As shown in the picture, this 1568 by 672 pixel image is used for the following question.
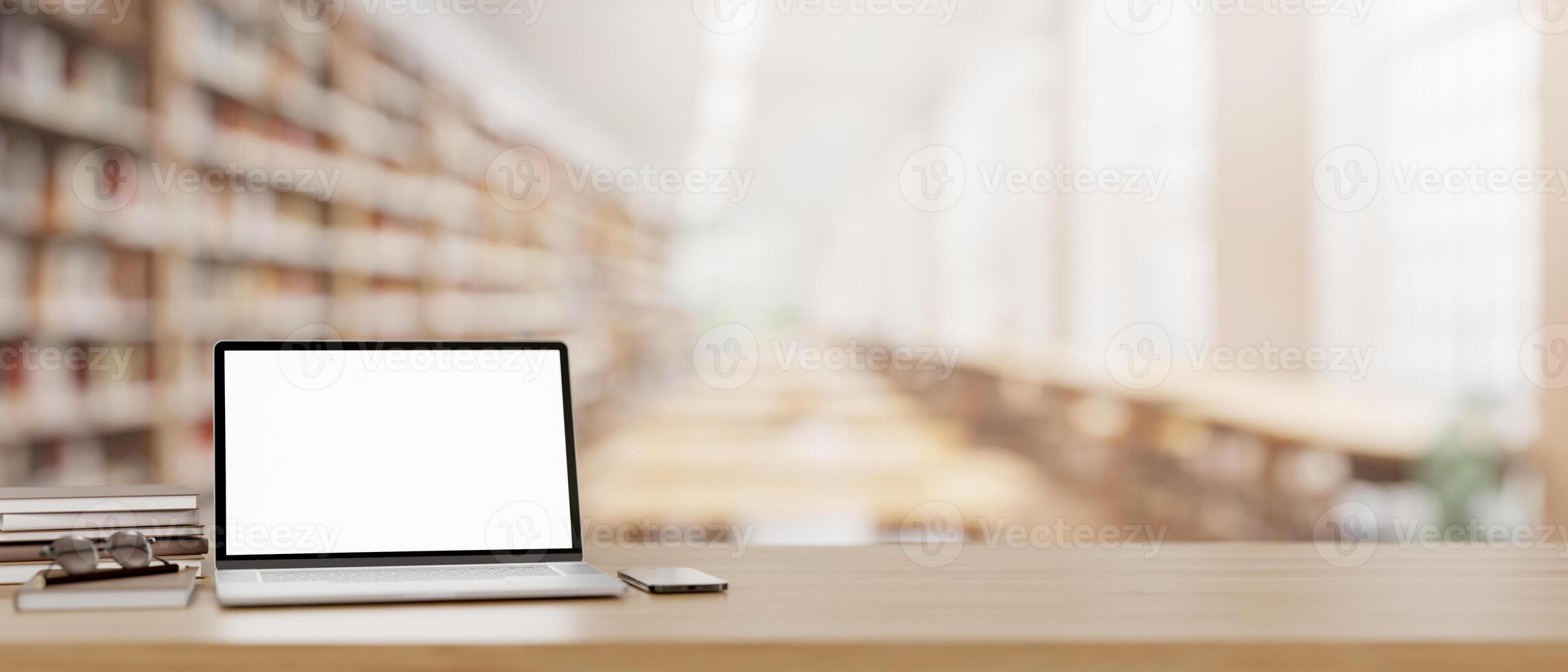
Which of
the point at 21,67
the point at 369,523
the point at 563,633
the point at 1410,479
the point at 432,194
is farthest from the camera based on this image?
the point at 432,194

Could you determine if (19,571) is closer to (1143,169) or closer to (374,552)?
(374,552)

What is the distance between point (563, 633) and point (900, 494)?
11.1ft

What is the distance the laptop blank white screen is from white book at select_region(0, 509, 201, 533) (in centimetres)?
4

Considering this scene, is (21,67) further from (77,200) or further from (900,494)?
(900,494)

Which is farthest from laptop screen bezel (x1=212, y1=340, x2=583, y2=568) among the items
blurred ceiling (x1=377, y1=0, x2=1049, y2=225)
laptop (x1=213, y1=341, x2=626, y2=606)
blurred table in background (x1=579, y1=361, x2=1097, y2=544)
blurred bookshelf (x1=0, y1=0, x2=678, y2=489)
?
blurred ceiling (x1=377, y1=0, x2=1049, y2=225)

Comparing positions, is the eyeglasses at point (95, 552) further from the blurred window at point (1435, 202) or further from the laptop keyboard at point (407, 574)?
the blurred window at point (1435, 202)

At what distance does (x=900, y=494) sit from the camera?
13.3 ft

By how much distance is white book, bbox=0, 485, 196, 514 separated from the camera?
0.88 meters

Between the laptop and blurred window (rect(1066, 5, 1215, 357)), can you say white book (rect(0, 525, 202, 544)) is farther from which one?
blurred window (rect(1066, 5, 1215, 357))

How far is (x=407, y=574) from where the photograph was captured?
874 mm

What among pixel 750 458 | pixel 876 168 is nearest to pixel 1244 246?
pixel 750 458

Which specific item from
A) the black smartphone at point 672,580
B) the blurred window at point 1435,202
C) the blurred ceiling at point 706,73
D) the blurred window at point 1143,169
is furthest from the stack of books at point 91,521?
the blurred window at point 1143,169

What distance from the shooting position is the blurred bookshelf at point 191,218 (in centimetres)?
247

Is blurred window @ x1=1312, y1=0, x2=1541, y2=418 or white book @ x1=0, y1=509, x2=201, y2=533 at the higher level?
blurred window @ x1=1312, y1=0, x2=1541, y2=418
